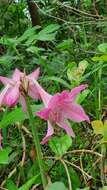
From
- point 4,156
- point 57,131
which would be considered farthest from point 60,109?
point 57,131

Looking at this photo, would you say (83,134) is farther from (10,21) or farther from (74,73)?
(10,21)

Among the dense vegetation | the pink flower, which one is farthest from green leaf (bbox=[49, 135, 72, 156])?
the pink flower

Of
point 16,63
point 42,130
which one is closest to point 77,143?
point 42,130

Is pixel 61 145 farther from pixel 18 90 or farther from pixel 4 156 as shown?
pixel 18 90

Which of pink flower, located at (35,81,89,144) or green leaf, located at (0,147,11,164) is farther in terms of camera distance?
green leaf, located at (0,147,11,164)

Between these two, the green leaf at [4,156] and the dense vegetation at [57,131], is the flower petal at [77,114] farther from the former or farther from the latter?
the green leaf at [4,156]

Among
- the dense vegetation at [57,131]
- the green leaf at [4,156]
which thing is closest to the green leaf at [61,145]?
the dense vegetation at [57,131]

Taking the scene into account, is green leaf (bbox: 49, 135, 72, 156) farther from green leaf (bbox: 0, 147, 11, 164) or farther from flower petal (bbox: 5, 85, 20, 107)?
flower petal (bbox: 5, 85, 20, 107)
